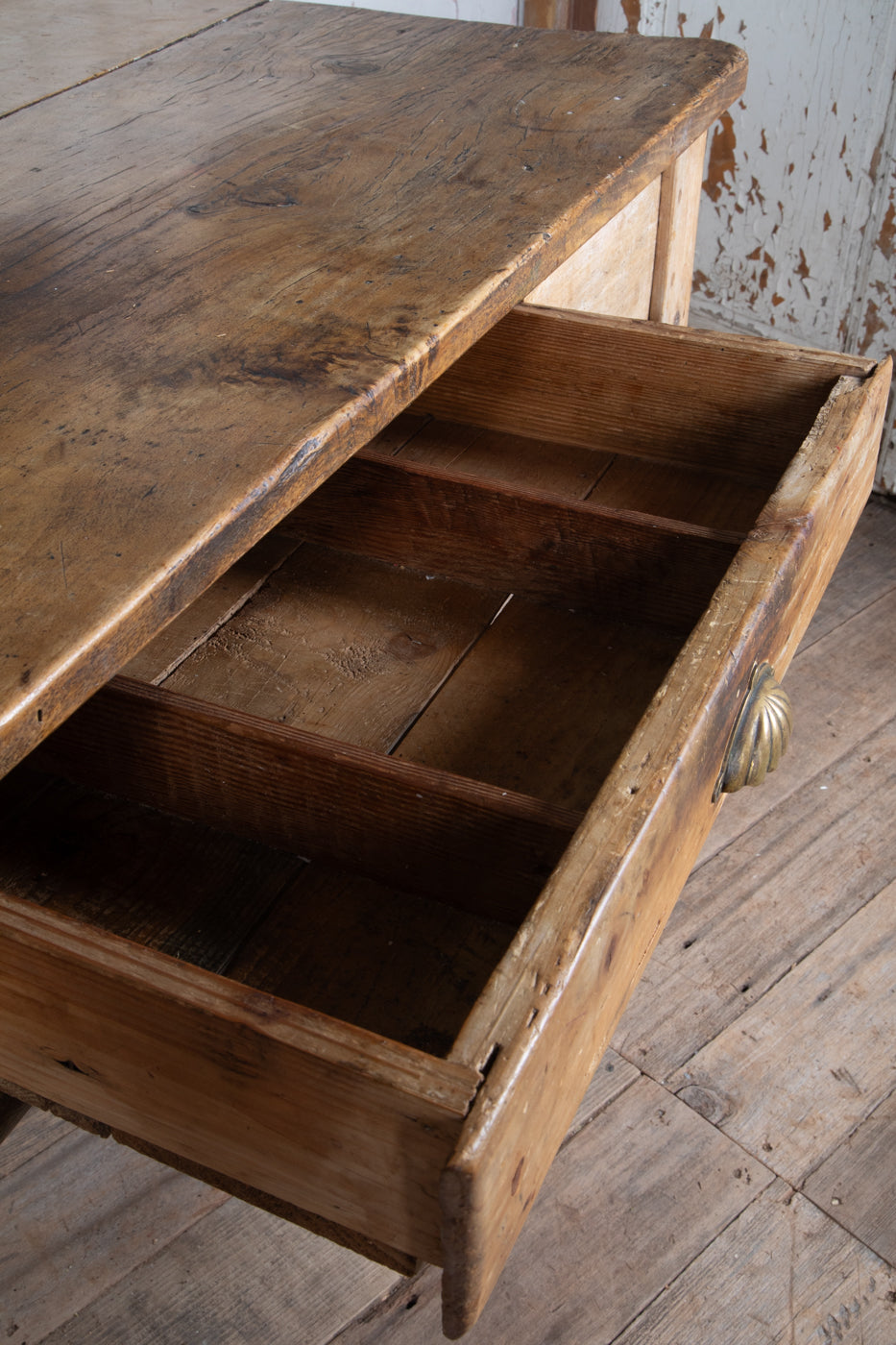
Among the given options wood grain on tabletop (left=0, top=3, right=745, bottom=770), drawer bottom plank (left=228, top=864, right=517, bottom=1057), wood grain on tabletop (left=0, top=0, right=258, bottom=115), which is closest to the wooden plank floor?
drawer bottom plank (left=228, top=864, right=517, bottom=1057)

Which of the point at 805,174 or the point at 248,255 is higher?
the point at 248,255

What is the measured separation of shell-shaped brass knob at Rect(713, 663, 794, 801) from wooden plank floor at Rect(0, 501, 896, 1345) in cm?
55

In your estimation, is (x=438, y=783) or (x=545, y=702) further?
(x=545, y=702)

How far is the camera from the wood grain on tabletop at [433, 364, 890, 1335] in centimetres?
49

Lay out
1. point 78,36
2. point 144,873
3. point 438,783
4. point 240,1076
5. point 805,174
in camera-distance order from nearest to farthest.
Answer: point 240,1076 < point 438,783 < point 144,873 < point 78,36 < point 805,174

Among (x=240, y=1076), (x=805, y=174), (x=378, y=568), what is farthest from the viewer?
(x=805, y=174)

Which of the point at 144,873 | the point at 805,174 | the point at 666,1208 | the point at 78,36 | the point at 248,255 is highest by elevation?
the point at 78,36

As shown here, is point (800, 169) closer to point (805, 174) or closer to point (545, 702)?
point (805, 174)

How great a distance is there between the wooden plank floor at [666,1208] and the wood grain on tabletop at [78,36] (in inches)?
45.8

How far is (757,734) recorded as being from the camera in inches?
30.9

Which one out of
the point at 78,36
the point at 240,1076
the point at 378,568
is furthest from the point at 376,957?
the point at 78,36

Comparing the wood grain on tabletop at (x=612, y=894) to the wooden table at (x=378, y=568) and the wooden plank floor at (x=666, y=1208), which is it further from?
the wooden plank floor at (x=666, y=1208)

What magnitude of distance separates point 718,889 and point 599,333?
75 cm

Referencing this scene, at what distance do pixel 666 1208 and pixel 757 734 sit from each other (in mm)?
599
